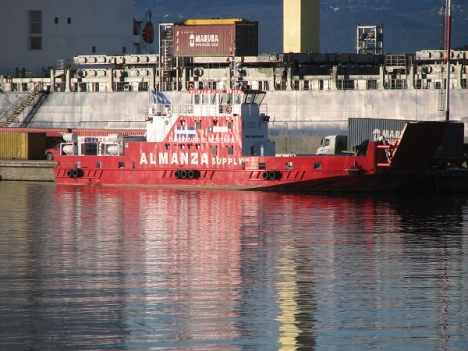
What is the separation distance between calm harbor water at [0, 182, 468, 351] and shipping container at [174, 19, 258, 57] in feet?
88.5

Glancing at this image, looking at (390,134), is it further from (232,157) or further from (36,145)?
(36,145)

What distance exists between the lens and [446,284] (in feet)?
64.6

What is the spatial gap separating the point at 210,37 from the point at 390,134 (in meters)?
20.0

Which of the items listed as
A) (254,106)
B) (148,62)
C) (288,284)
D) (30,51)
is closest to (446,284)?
(288,284)

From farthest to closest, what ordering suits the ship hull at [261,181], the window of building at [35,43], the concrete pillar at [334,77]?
the window of building at [35,43]
the concrete pillar at [334,77]
the ship hull at [261,181]

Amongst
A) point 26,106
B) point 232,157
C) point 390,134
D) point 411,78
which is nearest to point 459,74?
point 411,78

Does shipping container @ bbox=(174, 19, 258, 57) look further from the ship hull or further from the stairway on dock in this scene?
the ship hull

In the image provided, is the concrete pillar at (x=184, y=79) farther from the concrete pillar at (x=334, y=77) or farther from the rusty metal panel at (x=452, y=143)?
the rusty metal panel at (x=452, y=143)

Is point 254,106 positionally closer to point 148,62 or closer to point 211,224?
point 211,224

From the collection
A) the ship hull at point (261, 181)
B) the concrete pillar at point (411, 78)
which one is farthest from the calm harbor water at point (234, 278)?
the concrete pillar at point (411, 78)

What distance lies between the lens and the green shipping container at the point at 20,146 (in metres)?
53.7

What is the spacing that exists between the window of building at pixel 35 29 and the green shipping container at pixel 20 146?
21396 millimetres

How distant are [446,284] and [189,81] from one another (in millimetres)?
43862

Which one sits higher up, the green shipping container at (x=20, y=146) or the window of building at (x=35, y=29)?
the window of building at (x=35, y=29)
